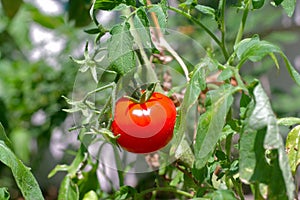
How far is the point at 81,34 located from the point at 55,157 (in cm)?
49

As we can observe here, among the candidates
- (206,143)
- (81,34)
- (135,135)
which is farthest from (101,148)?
(81,34)

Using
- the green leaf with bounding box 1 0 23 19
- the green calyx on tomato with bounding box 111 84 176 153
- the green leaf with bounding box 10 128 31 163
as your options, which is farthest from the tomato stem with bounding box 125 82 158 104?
the green leaf with bounding box 10 128 31 163

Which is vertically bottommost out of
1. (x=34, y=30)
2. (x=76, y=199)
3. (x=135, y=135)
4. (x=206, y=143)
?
(x=34, y=30)

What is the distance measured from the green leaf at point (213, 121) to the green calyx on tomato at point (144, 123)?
22cm

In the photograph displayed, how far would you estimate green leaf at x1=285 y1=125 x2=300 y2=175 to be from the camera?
778 mm

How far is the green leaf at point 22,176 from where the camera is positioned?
68 cm

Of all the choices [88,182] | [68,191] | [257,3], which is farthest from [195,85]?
[88,182]

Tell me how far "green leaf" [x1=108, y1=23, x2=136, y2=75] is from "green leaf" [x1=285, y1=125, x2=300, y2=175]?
0.25 metres

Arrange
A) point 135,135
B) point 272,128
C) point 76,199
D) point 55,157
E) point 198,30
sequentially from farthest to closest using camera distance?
1. point 55,157
2. point 198,30
3. point 76,199
4. point 135,135
5. point 272,128

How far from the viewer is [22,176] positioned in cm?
69

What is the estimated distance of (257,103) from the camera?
52 cm

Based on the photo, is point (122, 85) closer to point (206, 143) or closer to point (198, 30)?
point (206, 143)

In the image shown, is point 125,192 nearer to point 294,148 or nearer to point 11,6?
point 294,148

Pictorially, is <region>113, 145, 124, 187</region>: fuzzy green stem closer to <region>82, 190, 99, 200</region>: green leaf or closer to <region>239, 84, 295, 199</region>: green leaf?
<region>82, 190, 99, 200</region>: green leaf
